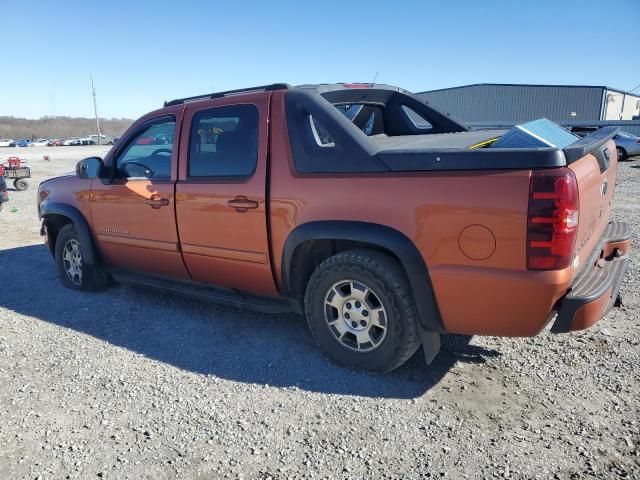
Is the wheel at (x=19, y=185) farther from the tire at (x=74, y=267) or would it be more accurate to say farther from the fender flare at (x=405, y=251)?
the fender flare at (x=405, y=251)

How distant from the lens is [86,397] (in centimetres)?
310

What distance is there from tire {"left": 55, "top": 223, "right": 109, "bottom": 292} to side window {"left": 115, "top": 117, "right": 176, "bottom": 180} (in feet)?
3.35

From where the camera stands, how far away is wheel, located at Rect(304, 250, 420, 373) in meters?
3.04

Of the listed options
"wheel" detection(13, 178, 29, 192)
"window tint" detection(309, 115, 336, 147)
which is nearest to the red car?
"window tint" detection(309, 115, 336, 147)

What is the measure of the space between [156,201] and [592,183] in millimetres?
3295

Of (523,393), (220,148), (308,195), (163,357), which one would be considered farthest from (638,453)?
(220,148)

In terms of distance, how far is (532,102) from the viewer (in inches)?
1548

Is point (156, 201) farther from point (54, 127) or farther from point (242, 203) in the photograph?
point (54, 127)

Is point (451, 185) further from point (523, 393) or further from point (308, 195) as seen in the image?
point (523, 393)

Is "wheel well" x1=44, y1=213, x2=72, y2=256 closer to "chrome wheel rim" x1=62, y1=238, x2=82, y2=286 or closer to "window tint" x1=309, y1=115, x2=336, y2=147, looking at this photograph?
"chrome wheel rim" x1=62, y1=238, x2=82, y2=286

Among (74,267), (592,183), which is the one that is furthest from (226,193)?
(74,267)

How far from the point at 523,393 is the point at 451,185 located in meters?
1.40

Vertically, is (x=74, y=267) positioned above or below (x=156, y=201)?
below

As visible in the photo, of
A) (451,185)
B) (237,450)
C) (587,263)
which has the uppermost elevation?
(451,185)
